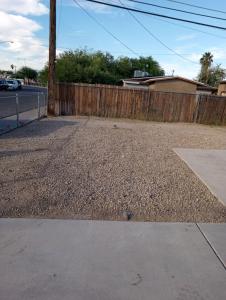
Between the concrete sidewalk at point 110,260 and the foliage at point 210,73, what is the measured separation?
68.0m

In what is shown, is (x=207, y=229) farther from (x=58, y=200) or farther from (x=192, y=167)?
(x=192, y=167)

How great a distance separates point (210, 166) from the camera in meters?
7.52

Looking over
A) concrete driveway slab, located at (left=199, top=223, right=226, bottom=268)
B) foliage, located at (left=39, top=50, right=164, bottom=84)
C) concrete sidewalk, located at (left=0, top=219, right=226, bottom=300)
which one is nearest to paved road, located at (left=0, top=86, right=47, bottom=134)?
foliage, located at (left=39, top=50, right=164, bottom=84)

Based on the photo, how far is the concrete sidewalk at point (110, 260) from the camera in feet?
9.24

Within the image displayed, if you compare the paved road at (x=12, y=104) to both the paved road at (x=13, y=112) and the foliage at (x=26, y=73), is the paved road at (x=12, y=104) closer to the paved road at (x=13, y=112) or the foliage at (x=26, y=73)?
the paved road at (x=13, y=112)

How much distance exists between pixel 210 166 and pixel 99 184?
3094mm

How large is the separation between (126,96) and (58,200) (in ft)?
49.4

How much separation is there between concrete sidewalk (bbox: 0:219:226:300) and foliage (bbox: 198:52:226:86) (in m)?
68.0

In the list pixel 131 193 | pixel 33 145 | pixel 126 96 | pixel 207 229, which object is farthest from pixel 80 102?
pixel 207 229

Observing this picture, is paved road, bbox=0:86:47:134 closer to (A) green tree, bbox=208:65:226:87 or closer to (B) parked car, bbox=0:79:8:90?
(B) parked car, bbox=0:79:8:90

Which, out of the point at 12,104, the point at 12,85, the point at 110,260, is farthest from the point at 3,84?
the point at 110,260

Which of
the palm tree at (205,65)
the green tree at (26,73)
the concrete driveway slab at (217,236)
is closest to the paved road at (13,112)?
the concrete driveway slab at (217,236)

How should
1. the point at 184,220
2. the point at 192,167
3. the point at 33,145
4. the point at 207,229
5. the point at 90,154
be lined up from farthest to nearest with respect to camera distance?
the point at 33,145, the point at 90,154, the point at 192,167, the point at 184,220, the point at 207,229

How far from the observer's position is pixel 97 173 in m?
6.45
